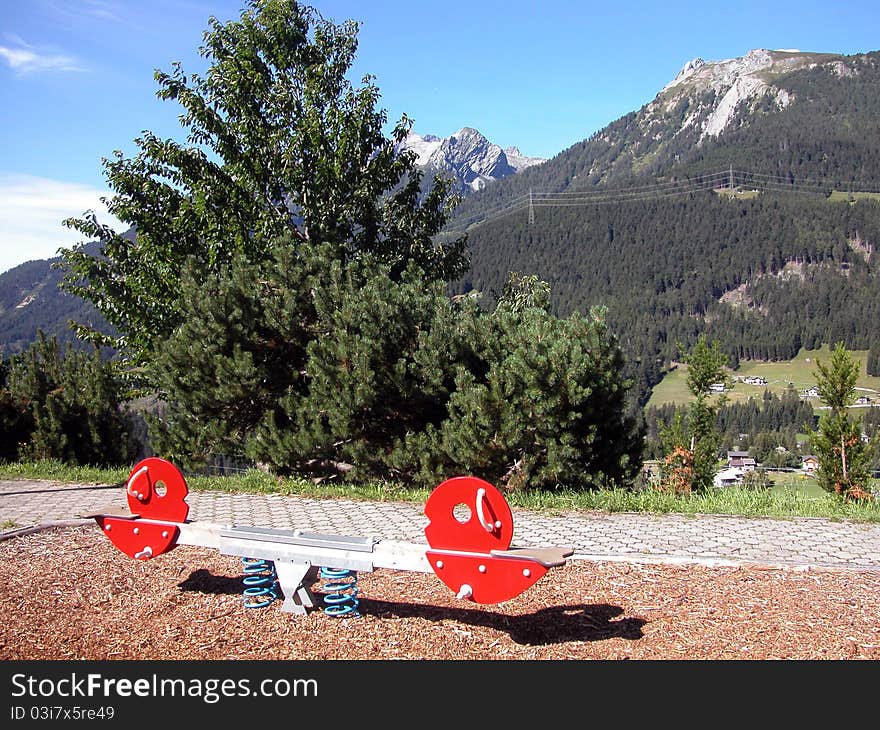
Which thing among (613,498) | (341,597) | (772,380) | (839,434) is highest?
(341,597)

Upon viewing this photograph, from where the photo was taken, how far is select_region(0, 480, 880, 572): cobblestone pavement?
20.6 feet

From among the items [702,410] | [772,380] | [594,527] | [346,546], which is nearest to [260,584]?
[346,546]

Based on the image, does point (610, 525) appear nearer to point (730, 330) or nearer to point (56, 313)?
point (730, 330)

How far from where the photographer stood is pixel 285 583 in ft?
15.8

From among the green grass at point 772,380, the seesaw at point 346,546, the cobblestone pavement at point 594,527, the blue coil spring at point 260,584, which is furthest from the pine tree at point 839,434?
the green grass at point 772,380

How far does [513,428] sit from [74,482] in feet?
21.8

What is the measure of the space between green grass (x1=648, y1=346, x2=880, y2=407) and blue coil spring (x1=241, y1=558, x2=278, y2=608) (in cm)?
11158

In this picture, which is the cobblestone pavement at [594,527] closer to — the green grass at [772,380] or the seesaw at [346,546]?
the seesaw at [346,546]

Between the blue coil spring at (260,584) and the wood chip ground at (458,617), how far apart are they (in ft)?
0.27

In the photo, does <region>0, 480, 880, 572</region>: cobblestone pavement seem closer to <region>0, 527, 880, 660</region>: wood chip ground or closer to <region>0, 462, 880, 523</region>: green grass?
<region>0, 462, 880, 523</region>: green grass

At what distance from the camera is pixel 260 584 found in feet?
16.8

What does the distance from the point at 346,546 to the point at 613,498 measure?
15.5 ft

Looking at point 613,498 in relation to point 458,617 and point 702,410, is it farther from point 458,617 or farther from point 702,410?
point 702,410

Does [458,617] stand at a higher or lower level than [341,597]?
lower
